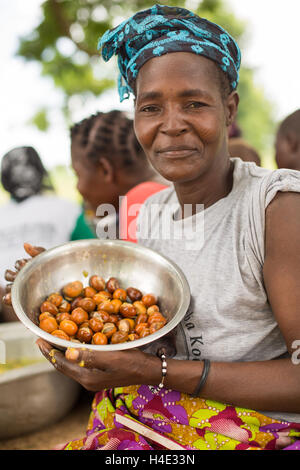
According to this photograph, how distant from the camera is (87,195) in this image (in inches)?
120

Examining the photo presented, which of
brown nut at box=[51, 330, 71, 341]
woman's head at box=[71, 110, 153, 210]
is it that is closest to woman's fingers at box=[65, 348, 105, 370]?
brown nut at box=[51, 330, 71, 341]

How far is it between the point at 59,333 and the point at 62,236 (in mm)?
1987

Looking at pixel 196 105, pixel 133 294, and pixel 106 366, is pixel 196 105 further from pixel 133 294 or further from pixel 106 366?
pixel 106 366

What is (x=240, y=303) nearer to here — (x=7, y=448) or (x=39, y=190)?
(x=7, y=448)

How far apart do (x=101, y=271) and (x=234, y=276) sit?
631 millimetres

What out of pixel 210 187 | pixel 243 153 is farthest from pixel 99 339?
pixel 243 153

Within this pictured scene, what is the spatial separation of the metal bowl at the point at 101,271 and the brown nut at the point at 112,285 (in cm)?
4

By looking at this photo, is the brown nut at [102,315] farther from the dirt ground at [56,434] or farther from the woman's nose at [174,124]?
the dirt ground at [56,434]

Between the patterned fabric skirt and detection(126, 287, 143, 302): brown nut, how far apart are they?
0.33 metres

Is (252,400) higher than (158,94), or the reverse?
(158,94)

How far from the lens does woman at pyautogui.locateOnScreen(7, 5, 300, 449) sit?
125 cm

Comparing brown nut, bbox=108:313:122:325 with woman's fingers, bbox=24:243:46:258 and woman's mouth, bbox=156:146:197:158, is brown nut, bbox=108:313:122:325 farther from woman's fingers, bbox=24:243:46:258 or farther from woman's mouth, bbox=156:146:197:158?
woman's mouth, bbox=156:146:197:158

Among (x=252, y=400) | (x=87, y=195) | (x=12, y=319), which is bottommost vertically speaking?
(x=12, y=319)
